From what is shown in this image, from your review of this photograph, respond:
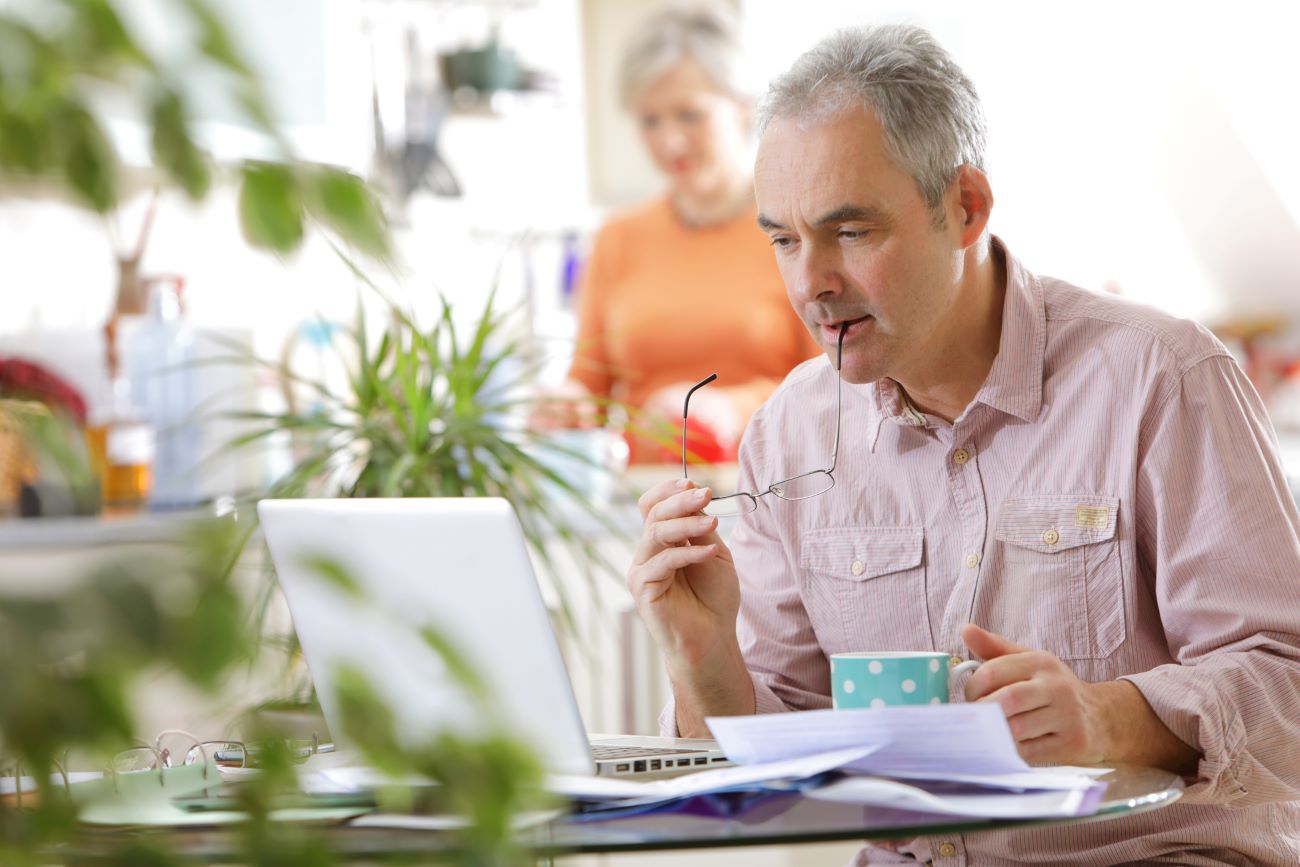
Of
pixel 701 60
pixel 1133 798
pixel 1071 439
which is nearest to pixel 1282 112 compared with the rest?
pixel 701 60

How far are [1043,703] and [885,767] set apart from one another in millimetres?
128

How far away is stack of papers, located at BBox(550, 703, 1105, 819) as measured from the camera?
2.75ft

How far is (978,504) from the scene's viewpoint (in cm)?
136

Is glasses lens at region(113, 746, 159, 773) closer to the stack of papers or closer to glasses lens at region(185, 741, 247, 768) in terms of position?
glasses lens at region(185, 741, 247, 768)

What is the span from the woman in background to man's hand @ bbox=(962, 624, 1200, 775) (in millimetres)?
1884

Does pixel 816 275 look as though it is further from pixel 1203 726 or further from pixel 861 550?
pixel 1203 726

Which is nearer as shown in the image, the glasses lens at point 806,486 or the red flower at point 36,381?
the glasses lens at point 806,486

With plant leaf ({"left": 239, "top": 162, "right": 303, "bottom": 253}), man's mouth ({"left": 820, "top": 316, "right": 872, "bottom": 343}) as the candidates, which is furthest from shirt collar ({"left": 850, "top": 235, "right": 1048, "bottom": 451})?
plant leaf ({"left": 239, "top": 162, "right": 303, "bottom": 253})

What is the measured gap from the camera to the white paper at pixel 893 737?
0.85m

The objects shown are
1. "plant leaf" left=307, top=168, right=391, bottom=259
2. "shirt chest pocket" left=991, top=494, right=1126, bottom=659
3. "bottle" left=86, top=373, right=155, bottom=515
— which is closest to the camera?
"plant leaf" left=307, top=168, right=391, bottom=259

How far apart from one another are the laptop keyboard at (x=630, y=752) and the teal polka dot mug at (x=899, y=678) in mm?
162

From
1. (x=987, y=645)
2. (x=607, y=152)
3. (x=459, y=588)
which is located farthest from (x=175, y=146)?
(x=607, y=152)

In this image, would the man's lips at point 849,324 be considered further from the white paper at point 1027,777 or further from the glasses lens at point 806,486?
the white paper at point 1027,777

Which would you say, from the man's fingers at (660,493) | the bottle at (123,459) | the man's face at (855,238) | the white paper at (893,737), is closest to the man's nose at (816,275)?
the man's face at (855,238)
